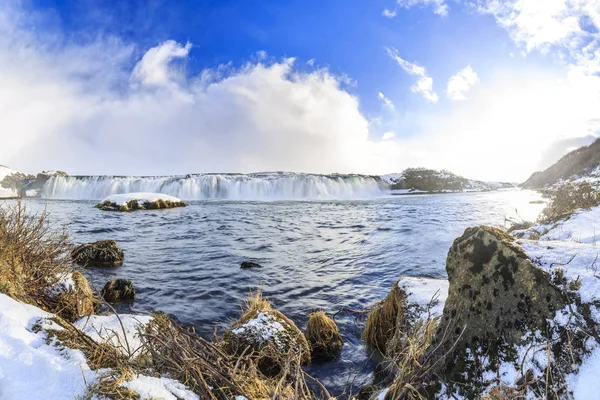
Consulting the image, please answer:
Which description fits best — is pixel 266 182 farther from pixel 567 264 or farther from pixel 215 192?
pixel 567 264

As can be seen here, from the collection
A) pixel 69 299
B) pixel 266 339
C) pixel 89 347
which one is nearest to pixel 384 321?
pixel 266 339

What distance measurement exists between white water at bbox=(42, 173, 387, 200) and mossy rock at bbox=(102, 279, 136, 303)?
45.1 meters

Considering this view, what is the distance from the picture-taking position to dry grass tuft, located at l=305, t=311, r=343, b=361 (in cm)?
554

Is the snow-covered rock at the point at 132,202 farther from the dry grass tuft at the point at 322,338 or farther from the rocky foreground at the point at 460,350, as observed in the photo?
the rocky foreground at the point at 460,350

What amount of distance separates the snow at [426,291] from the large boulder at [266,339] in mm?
1782

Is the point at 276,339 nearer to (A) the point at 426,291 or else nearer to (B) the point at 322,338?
(B) the point at 322,338

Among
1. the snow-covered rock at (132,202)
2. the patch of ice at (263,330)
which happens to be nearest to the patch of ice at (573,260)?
the patch of ice at (263,330)

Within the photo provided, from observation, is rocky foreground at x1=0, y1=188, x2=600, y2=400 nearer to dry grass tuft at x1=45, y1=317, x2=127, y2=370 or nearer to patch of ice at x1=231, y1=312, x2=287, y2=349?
dry grass tuft at x1=45, y1=317, x2=127, y2=370

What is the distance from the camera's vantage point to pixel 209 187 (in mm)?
53656

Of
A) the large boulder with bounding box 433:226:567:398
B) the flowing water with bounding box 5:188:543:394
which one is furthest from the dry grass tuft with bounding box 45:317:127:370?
the flowing water with bounding box 5:188:543:394

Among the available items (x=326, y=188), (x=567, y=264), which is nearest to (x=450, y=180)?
(x=326, y=188)

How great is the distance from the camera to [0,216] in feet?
16.5

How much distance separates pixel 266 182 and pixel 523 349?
55478 millimetres

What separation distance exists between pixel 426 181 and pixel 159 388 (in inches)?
3558
